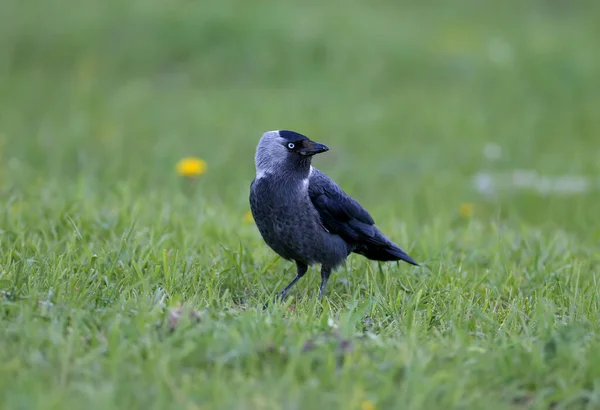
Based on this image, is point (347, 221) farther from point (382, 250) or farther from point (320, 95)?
point (320, 95)

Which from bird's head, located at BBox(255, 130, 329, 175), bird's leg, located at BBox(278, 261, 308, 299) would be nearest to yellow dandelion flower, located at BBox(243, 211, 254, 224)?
bird's leg, located at BBox(278, 261, 308, 299)

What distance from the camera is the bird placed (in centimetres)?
442

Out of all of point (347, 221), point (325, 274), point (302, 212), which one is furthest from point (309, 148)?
point (325, 274)

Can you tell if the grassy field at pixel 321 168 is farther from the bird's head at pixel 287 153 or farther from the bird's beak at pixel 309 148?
the bird's beak at pixel 309 148

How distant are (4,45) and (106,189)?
580 centimetres

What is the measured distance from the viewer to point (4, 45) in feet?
37.2

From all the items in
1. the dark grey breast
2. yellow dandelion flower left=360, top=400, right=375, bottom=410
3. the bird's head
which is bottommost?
yellow dandelion flower left=360, top=400, right=375, bottom=410

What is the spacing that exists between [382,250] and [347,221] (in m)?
0.27

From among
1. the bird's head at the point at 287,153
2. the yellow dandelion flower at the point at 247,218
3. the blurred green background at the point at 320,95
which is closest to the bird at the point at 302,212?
the bird's head at the point at 287,153

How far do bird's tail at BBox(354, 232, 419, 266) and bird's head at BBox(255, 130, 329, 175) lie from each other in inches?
22.7

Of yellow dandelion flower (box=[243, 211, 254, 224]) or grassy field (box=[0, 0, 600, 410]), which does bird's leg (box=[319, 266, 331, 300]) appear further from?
yellow dandelion flower (box=[243, 211, 254, 224])

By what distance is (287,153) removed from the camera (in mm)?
4539

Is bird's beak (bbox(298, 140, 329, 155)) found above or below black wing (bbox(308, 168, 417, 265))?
above

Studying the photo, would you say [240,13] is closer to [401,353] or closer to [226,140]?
[226,140]
